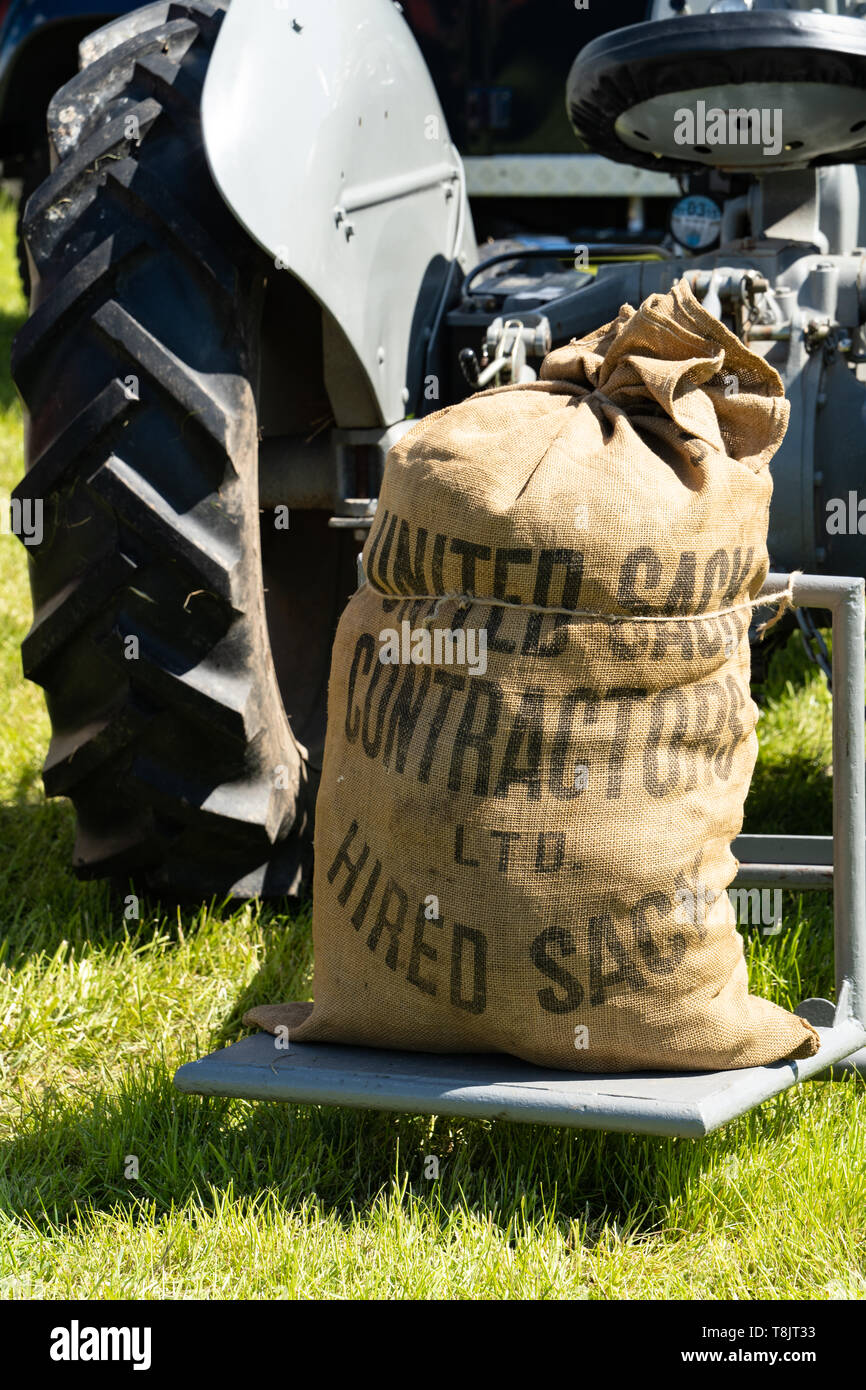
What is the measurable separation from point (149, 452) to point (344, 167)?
50 centimetres

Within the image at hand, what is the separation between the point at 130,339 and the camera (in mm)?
2062

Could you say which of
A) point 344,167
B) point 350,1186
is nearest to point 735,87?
point 344,167

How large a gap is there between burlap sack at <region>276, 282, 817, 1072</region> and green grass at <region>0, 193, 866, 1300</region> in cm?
19

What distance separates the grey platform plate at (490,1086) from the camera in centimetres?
159

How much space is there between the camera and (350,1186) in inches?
71.2

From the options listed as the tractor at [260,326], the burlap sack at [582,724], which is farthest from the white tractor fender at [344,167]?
the burlap sack at [582,724]

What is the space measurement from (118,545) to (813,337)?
3.45 feet

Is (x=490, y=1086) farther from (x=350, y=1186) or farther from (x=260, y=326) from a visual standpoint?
(x=260, y=326)

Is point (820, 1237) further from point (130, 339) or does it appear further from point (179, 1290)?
point (130, 339)

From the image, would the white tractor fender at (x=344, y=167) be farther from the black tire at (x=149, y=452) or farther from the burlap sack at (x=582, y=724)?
the burlap sack at (x=582, y=724)

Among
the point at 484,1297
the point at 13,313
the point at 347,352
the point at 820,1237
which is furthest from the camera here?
the point at 13,313

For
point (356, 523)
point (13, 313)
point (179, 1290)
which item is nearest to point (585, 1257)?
point (179, 1290)

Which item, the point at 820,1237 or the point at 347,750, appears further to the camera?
the point at 347,750

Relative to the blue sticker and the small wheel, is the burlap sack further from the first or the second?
the blue sticker
